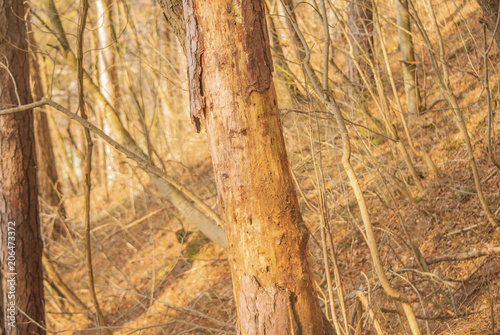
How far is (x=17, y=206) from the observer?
4.08m

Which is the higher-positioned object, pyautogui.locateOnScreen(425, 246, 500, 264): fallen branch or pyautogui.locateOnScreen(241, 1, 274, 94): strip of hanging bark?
pyautogui.locateOnScreen(241, 1, 274, 94): strip of hanging bark

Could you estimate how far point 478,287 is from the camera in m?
2.92

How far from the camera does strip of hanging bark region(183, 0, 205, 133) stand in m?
1.85

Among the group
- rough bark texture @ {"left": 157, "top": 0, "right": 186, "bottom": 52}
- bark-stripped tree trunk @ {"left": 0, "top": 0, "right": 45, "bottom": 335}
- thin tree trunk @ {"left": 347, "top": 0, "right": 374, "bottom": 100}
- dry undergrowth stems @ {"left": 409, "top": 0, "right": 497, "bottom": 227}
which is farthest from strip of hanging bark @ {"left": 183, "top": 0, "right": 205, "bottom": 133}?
bark-stripped tree trunk @ {"left": 0, "top": 0, "right": 45, "bottom": 335}

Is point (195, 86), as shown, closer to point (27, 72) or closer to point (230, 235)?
point (230, 235)

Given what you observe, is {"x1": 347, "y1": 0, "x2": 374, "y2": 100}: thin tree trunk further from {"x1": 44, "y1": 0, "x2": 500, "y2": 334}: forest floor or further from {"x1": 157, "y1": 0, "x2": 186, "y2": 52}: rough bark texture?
{"x1": 157, "y1": 0, "x2": 186, "y2": 52}: rough bark texture

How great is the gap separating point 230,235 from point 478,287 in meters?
2.04

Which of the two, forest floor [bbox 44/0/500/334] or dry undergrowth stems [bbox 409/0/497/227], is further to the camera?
dry undergrowth stems [bbox 409/0/497/227]

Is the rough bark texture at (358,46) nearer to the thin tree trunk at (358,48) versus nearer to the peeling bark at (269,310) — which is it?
the thin tree trunk at (358,48)

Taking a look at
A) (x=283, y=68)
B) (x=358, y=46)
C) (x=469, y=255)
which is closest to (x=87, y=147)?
(x=283, y=68)

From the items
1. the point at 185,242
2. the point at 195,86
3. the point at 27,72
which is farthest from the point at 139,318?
the point at 195,86

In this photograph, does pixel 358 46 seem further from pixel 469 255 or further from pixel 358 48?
pixel 469 255

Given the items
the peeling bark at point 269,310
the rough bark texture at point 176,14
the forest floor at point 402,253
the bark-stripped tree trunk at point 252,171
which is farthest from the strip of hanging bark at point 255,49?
the forest floor at point 402,253

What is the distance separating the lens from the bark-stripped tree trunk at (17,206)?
403cm
